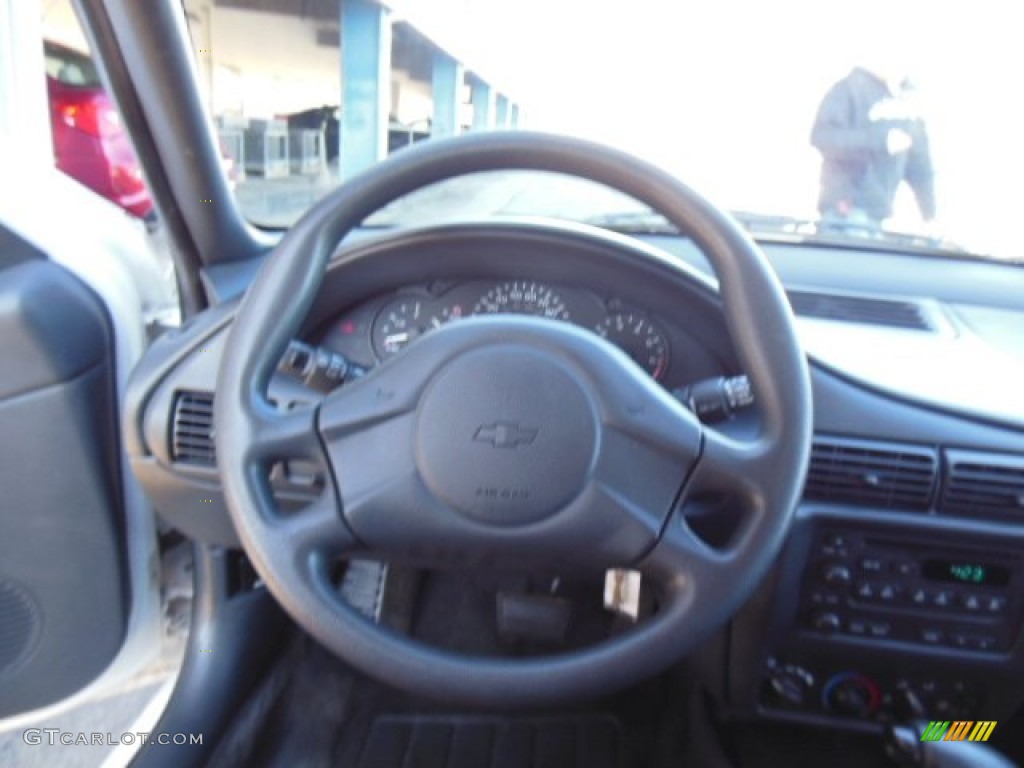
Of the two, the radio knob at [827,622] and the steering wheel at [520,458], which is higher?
the steering wheel at [520,458]

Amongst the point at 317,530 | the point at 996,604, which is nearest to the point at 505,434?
the point at 317,530

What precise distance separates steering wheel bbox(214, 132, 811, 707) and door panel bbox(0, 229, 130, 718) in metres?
0.56

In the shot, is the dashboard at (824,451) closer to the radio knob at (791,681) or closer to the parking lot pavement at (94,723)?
the radio knob at (791,681)

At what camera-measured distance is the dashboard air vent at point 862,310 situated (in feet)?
5.79

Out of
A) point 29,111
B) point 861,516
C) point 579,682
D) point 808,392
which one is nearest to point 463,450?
point 579,682

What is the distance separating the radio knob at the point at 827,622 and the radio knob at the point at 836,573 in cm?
6

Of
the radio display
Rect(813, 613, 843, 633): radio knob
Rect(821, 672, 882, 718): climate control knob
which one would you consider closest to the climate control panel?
Rect(821, 672, 882, 718): climate control knob

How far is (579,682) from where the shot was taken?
104cm

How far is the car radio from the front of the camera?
4.62 feet

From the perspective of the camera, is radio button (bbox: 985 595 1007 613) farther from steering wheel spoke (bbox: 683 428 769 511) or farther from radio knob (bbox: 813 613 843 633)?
steering wheel spoke (bbox: 683 428 769 511)

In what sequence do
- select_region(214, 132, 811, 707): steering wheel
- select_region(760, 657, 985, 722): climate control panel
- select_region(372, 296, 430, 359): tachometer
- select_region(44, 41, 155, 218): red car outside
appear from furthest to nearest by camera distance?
select_region(44, 41, 155, 218): red car outside, select_region(760, 657, 985, 722): climate control panel, select_region(372, 296, 430, 359): tachometer, select_region(214, 132, 811, 707): steering wheel

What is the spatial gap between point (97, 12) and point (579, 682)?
4.03ft

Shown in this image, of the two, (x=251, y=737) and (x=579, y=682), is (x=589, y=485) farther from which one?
(x=251, y=737)

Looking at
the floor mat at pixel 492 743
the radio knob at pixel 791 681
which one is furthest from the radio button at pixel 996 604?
the floor mat at pixel 492 743
